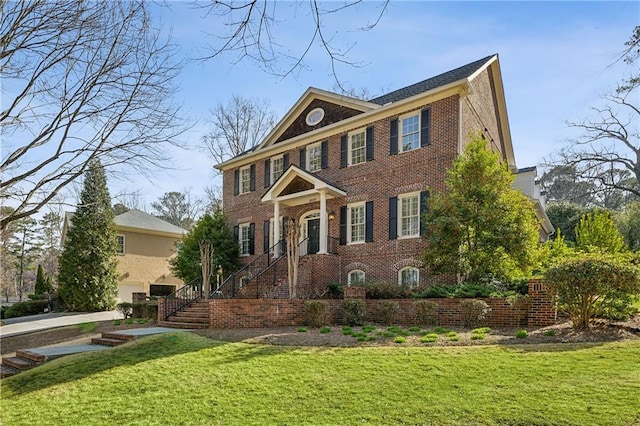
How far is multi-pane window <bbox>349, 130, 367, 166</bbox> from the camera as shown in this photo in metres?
17.3

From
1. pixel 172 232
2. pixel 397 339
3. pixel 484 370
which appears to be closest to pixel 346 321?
pixel 397 339

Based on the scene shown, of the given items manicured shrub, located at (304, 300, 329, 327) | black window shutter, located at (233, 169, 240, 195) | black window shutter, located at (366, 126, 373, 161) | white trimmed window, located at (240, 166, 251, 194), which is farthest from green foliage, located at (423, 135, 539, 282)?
black window shutter, located at (233, 169, 240, 195)

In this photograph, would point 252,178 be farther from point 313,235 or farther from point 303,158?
point 313,235

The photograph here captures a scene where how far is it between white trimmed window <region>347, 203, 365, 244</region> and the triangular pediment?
3798mm

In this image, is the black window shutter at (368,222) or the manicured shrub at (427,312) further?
the black window shutter at (368,222)

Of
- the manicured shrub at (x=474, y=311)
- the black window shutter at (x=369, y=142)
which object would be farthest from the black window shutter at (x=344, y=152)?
the manicured shrub at (x=474, y=311)

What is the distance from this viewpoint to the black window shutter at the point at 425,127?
50.0 ft

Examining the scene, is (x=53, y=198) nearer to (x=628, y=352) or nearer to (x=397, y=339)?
(x=397, y=339)

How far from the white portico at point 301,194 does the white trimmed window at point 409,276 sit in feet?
10.0

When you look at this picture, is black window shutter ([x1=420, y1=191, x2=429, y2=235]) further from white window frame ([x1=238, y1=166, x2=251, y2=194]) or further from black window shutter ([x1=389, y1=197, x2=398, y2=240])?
white window frame ([x1=238, y1=166, x2=251, y2=194])

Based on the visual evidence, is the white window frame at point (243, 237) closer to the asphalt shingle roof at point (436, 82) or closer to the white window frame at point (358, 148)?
the white window frame at point (358, 148)

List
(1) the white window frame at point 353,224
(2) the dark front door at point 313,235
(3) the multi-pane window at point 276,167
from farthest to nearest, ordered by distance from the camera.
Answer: (3) the multi-pane window at point 276,167
(2) the dark front door at point 313,235
(1) the white window frame at point 353,224

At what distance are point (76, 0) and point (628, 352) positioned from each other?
10009mm

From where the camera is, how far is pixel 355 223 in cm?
1717
